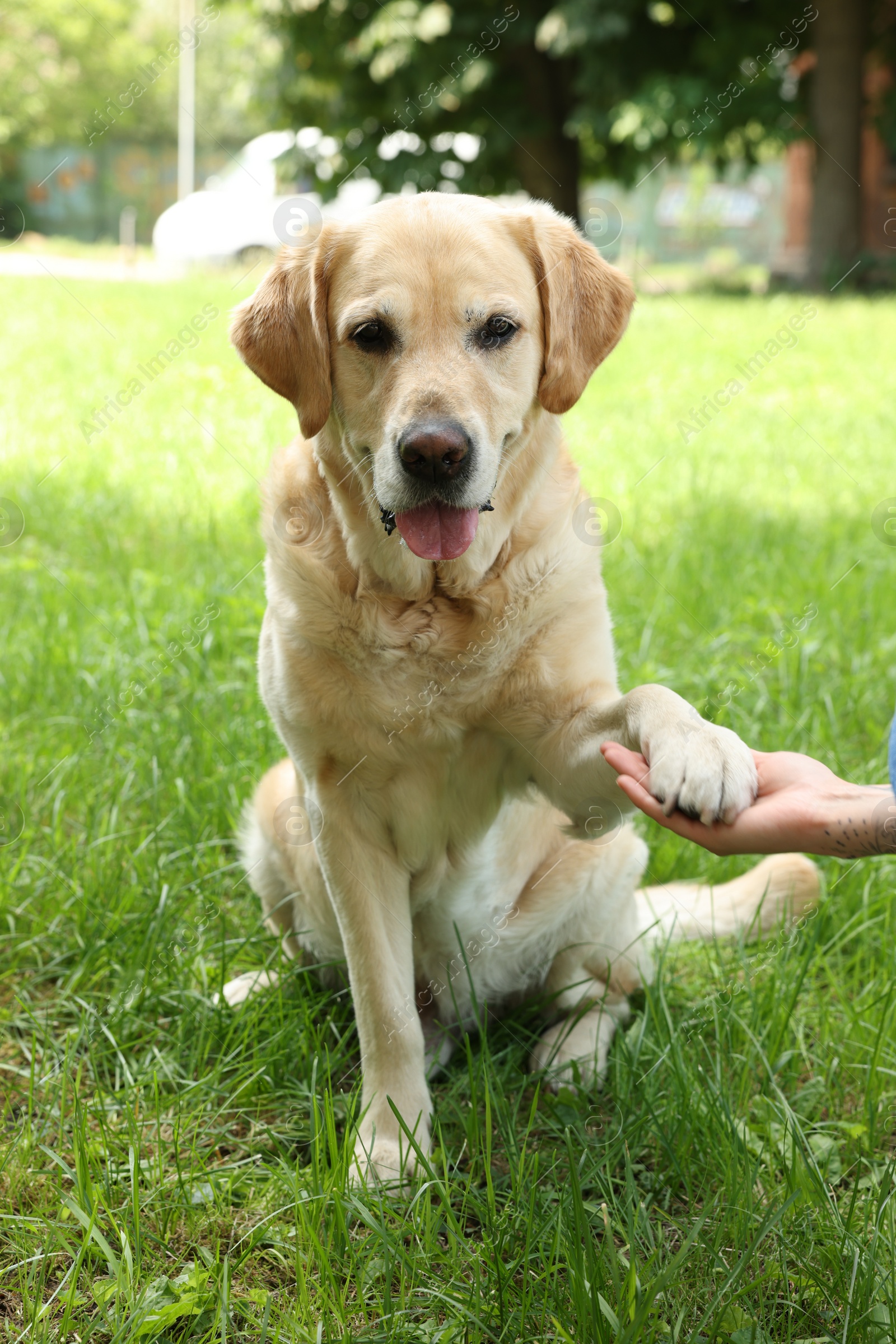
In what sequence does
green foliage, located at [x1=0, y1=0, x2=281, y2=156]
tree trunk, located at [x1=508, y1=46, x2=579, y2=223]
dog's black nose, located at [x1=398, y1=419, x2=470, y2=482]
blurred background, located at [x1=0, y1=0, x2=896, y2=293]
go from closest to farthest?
dog's black nose, located at [x1=398, y1=419, x2=470, y2=482] < blurred background, located at [x1=0, y1=0, x2=896, y2=293] < tree trunk, located at [x1=508, y1=46, x2=579, y2=223] < green foliage, located at [x1=0, y1=0, x2=281, y2=156]

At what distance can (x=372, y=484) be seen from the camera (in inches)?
84.3

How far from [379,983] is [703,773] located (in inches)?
32.8

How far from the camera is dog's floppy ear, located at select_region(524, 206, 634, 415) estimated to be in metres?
2.26

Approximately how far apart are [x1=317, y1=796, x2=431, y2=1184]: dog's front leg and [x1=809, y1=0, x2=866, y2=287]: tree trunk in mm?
13444

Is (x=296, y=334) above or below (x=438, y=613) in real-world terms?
above

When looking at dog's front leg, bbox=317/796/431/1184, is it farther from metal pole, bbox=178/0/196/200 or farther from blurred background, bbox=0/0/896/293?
metal pole, bbox=178/0/196/200

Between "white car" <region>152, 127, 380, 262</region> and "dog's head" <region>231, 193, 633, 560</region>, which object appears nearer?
"dog's head" <region>231, 193, 633, 560</region>

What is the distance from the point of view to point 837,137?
46.0 feet

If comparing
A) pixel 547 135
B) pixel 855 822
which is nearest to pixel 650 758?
pixel 855 822

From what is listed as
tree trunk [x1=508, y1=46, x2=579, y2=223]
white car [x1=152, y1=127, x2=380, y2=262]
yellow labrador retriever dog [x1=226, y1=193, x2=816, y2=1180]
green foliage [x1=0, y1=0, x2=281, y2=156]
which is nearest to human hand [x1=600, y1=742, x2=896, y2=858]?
yellow labrador retriever dog [x1=226, y1=193, x2=816, y2=1180]

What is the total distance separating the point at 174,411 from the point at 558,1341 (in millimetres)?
6030

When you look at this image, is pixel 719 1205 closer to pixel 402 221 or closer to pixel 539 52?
pixel 402 221

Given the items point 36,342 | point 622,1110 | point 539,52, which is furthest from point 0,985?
point 539,52

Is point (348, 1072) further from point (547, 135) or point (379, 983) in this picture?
point (547, 135)
